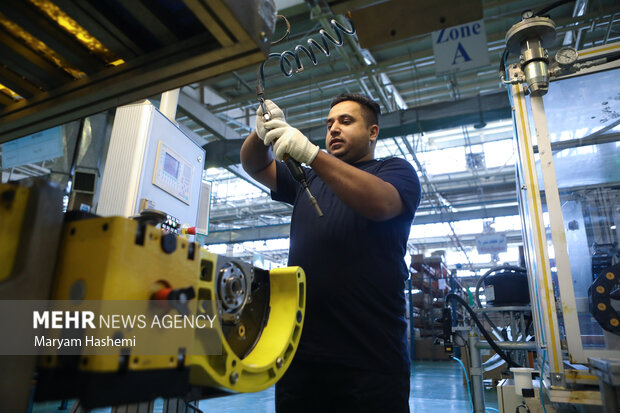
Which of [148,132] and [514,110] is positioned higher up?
[514,110]

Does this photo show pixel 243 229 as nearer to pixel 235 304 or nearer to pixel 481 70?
pixel 481 70

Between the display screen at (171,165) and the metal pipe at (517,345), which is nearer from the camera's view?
the display screen at (171,165)

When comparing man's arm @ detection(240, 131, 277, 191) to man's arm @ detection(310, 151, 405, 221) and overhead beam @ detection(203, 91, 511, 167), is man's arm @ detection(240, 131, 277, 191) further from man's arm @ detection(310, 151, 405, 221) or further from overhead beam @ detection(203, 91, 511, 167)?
overhead beam @ detection(203, 91, 511, 167)

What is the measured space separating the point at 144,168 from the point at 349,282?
Result: 1.16 m

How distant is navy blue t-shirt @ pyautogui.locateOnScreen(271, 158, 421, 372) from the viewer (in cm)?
104

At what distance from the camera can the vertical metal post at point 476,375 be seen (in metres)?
2.31

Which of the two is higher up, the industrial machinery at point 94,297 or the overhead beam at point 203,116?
the overhead beam at point 203,116

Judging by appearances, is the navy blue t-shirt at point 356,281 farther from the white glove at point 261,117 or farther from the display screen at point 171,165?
Answer: the display screen at point 171,165

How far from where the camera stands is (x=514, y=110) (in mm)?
1763

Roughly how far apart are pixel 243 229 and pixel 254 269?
920 cm

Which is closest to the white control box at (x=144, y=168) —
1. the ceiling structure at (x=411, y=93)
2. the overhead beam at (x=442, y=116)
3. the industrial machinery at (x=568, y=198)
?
the ceiling structure at (x=411, y=93)

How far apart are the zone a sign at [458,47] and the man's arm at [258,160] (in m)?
1.78

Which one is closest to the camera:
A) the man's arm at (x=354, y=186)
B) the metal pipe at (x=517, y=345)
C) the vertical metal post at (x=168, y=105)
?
the man's arm at (x=354, y=186)

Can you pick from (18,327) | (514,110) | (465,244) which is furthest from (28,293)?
(465,244)
